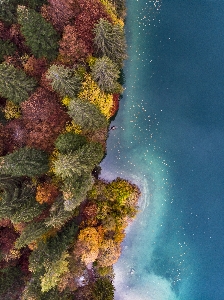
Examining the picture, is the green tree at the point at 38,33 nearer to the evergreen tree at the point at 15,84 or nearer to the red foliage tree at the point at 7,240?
the evergreen tree at the point at 15,84

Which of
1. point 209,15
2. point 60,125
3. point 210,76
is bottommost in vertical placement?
point 60,125

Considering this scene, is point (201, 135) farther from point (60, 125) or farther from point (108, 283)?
point (108, 283)

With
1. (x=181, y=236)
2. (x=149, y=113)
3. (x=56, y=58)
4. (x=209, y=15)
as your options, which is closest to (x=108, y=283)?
(x=181, y=236)

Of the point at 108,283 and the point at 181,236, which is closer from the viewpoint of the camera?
the point at 108,283

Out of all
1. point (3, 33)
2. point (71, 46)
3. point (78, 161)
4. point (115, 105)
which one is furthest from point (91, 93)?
point (3, 33)

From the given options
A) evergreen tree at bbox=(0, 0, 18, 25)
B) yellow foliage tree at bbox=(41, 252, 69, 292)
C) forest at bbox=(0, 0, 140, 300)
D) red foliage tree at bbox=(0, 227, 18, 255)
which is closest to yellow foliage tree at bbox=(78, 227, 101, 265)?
forest at bbox=(0, 0, 140, 300)

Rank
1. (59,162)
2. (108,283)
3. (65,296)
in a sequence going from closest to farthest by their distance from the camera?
(59,162) < (65,296) < (108,283)

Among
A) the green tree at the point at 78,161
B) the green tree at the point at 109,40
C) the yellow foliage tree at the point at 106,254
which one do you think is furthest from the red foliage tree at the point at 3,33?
the yellow foliage tree at the point at 106,254
